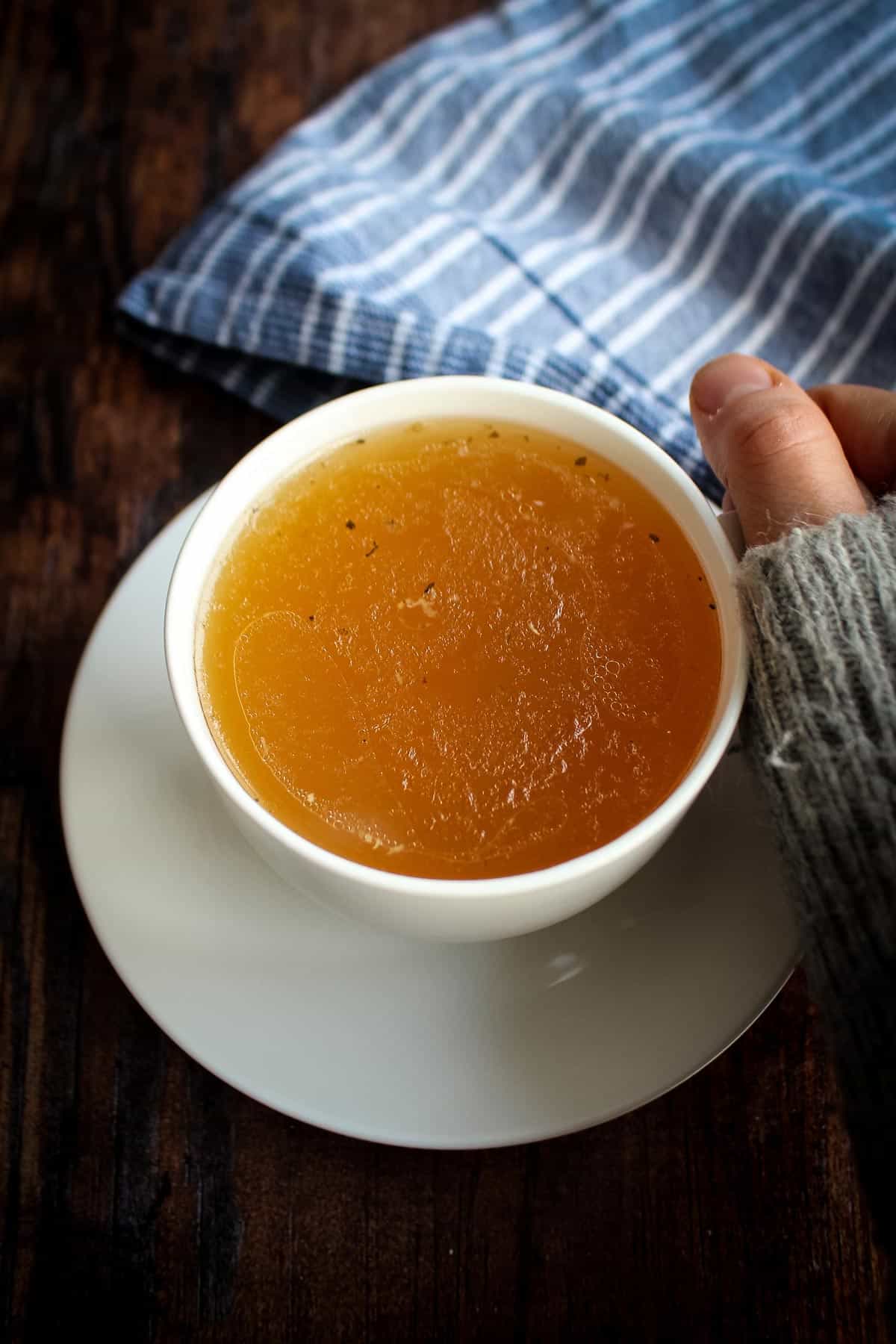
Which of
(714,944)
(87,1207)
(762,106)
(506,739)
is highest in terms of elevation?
(762,106)

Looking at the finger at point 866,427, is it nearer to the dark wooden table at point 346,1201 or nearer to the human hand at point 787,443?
the human hand at point 787,443

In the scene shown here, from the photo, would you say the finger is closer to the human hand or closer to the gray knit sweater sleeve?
the human hand

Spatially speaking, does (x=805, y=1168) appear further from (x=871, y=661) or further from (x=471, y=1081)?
(x=871, y=661)

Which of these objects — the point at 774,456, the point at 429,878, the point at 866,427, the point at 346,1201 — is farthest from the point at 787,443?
the point at 346,1201

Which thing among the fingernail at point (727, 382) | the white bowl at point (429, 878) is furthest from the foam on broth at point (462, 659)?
the fingernail at point (727, 382)

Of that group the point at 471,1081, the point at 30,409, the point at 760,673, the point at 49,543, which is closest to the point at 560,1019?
the point at 471,1081

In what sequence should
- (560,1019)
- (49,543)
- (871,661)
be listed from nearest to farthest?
(871,661) < (560,1019) < (49,543)
